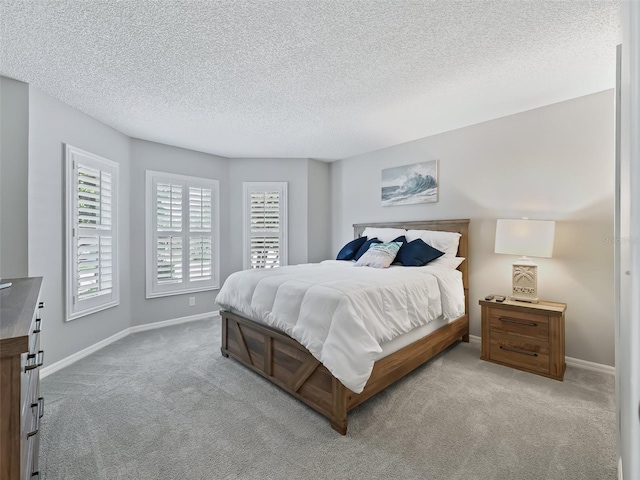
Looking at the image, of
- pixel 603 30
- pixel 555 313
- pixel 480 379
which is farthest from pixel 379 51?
pixel 480 379

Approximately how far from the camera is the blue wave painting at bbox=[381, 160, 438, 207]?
3891mm

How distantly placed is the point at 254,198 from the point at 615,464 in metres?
4.65

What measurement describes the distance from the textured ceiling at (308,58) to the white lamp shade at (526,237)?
120 cm

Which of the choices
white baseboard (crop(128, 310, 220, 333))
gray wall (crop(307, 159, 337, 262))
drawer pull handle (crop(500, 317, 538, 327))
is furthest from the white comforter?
gray wall (crop(307, 159, 337, 262))

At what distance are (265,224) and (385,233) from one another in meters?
2.00

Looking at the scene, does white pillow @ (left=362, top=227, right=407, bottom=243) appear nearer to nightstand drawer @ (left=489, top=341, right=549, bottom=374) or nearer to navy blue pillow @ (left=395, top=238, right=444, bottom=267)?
navy blue pillow @ (left=395, top=238, right=444, bottom=267)

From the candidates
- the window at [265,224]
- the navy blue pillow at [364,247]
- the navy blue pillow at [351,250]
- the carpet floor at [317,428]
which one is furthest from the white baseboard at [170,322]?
the navy blue pillow at [364,247]

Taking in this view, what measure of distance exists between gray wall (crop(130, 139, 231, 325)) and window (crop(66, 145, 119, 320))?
0.32 meters

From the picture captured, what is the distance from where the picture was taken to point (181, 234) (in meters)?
4.30

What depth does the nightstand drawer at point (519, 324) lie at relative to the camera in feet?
8.55

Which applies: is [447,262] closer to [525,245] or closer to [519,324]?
[525,245]

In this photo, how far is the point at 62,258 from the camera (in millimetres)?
2941

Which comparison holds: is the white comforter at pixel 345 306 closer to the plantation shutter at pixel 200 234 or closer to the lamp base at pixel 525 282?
the lamp base at pixel 525 282

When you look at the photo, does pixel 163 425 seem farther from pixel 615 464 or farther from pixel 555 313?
pixel 555 313
